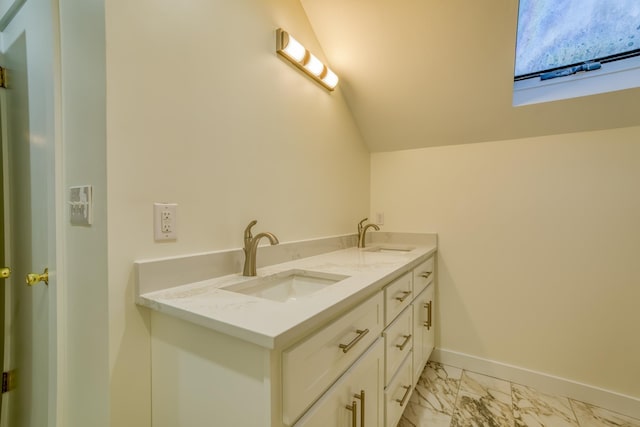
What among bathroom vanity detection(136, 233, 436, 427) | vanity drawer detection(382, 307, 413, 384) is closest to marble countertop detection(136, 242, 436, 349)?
bathroom vanity detection(136, 233, 436, 427)

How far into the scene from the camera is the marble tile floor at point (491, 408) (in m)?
1.52

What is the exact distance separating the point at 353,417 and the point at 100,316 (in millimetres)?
787

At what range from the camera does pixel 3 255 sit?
4.04ft

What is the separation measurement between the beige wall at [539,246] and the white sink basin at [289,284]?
1.22 meters

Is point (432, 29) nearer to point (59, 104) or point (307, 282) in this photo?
point (307, 282)

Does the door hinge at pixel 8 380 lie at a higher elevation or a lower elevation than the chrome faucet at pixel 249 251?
lower

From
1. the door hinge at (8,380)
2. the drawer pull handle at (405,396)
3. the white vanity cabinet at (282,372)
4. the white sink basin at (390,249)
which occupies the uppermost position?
the white sink basin at (390,249)

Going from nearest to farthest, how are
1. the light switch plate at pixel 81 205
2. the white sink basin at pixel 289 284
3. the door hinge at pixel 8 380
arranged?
the light switch plate at pixel 81 205
the white sink basin at pixel 289 284
the door hinge at pixel 8 380

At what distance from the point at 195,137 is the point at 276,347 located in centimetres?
77

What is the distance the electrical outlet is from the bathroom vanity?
0.09 m

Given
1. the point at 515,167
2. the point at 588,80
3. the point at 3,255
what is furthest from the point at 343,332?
the point at 588,80

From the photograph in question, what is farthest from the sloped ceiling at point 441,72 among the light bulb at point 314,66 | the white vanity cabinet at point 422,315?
the white vanity cabinet at point 422,315

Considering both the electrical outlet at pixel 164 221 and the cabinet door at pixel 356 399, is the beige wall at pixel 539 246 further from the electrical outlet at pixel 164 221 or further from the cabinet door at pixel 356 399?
the electrical outlet at pixel 164 221

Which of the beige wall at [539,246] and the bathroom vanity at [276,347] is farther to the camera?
the beige wall at [539,246]
